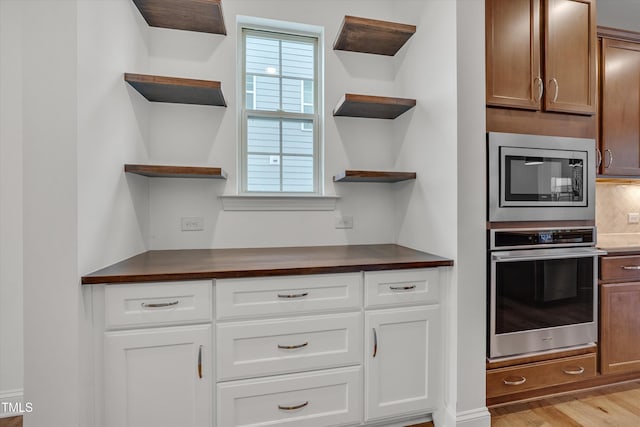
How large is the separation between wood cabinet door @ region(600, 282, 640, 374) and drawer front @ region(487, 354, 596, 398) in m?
0.14

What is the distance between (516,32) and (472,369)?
1.88 m

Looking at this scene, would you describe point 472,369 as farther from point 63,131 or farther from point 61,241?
point 63,131

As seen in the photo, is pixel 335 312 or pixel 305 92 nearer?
pixel 335 312

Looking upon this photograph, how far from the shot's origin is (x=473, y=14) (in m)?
1.62

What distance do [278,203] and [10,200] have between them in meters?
1.50

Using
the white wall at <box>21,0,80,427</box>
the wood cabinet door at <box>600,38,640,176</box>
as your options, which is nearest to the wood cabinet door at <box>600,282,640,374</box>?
the wood cabinet door at <box>600,38,640,176</box>

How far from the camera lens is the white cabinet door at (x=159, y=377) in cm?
133

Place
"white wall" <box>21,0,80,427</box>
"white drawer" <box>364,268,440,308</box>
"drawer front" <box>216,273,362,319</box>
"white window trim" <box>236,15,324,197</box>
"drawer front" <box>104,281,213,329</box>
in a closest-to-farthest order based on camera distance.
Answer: "white wall" <box>21,0,80,427</box> → "drawer front" <box>104,281,213,329</box> → "drawer front" <box>216,273,362,319</box> → "white drawer" <box>364,268,440,308</box> → "white window trim" <box>236,15,324,197</box>

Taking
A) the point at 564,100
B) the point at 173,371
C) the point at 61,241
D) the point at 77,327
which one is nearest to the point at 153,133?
the point at 61,241

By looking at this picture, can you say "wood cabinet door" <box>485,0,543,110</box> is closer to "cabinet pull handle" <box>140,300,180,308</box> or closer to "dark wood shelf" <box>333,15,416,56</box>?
"dark wood shelf" <box>333,15,416,56</box>

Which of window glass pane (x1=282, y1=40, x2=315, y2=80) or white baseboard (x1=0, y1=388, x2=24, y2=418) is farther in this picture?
window glass pane (x1=282, y1=40, x2=315, y2=80)

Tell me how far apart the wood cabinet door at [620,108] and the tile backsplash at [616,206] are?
18.4 inches

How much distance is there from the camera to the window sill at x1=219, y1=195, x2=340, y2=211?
215 centimetres

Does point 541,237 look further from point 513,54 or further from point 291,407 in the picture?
point 291,407
